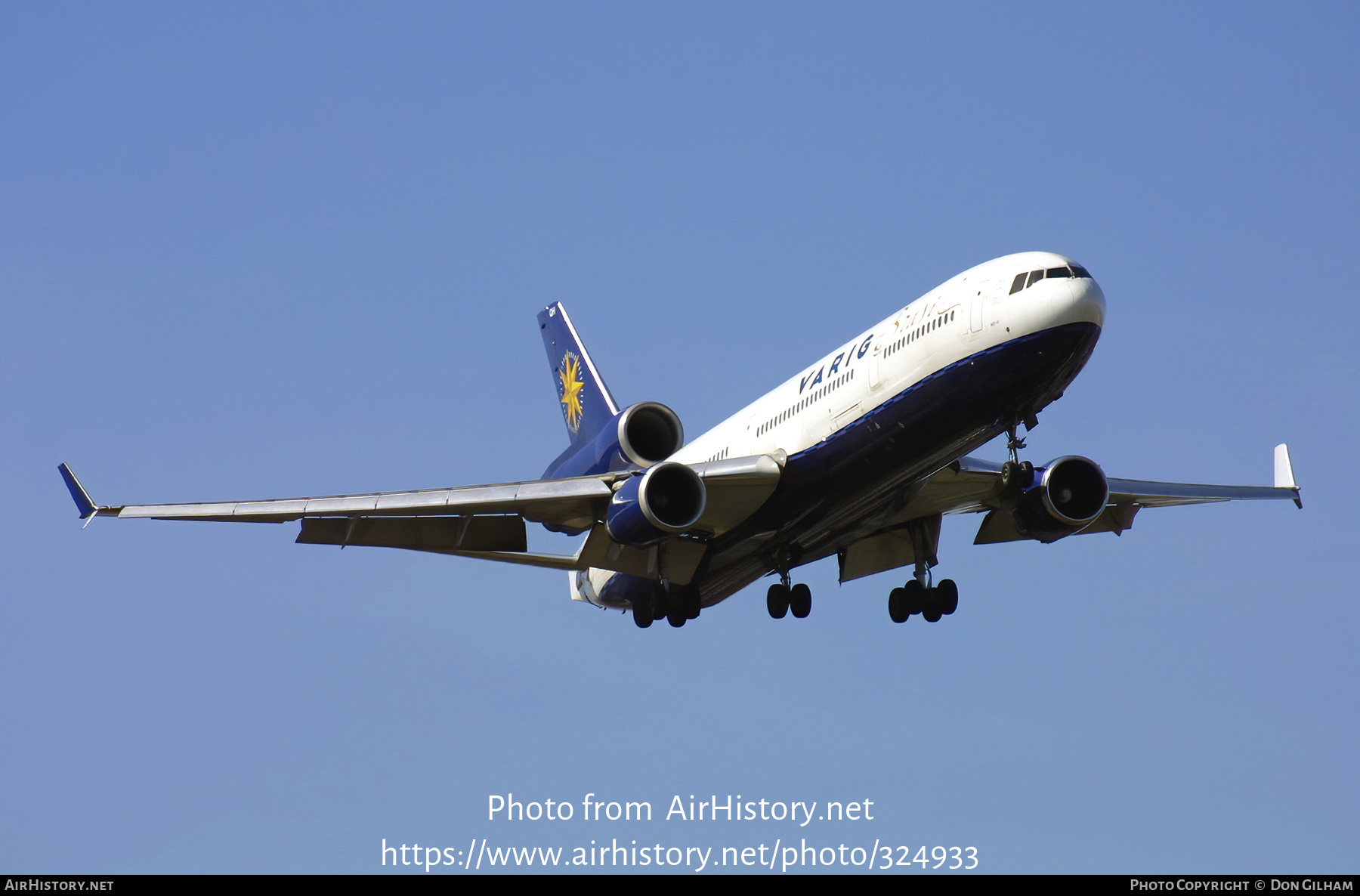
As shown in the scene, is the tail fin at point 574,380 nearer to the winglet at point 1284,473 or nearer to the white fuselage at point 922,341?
the white fuselage at point 922,341

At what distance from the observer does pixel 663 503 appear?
27.9m

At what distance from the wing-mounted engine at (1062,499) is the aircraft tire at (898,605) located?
313cm

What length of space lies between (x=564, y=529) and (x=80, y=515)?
9.44 metres

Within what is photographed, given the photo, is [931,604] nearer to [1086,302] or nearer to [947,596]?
[947,596]

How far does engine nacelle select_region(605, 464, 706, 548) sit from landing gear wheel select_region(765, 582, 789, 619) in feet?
16.0

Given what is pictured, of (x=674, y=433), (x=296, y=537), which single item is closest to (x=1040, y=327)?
(x=674, y=433)

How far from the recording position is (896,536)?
107ft

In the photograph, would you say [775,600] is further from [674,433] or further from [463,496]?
[463,496]

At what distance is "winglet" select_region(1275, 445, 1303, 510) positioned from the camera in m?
34.3

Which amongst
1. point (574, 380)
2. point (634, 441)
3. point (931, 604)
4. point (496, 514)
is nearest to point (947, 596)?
point (931, 604)

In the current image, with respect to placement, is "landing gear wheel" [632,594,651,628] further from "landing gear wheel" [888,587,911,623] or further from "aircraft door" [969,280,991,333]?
"aircraft door" [969,280,991,333]

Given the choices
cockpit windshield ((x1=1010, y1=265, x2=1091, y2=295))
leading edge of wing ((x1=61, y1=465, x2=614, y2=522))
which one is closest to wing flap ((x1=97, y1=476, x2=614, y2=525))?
leading edge of wing ((x1=61, y1=465, x2=614, y2=522))

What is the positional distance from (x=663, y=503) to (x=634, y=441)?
399cm

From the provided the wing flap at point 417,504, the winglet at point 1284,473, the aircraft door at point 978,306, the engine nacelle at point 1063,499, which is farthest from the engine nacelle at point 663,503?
the winglet at point 1284,473
